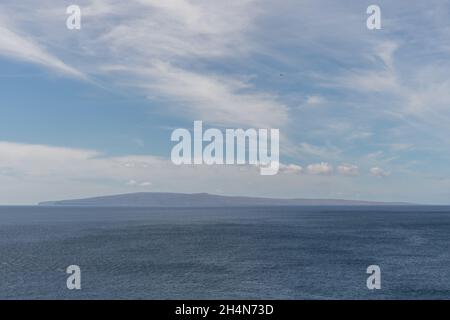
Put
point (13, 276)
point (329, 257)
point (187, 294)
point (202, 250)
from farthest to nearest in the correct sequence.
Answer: point (202, 250) < point (329, 257) < point (13, 276) < point (187, 294)

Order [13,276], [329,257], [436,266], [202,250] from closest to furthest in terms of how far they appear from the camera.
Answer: [13,276] < [436,266] < [329,257] < [202,250]

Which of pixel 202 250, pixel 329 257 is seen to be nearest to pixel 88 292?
pixel 202 250

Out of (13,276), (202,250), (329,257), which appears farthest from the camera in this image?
(202,250)
